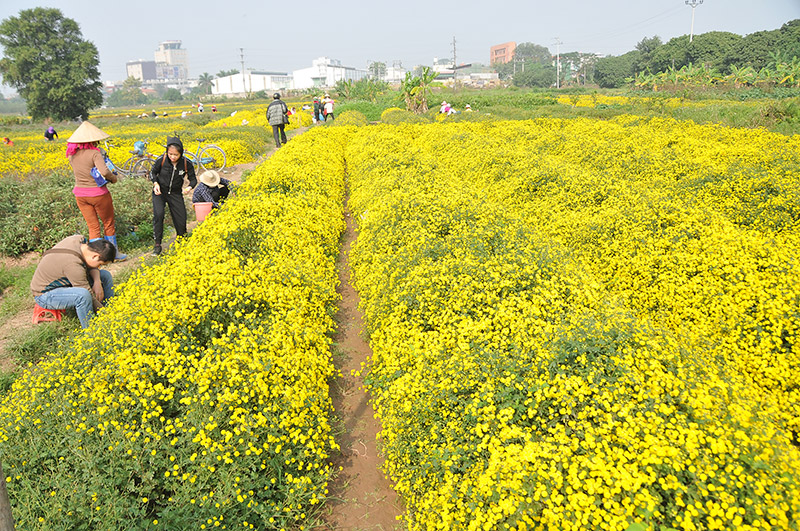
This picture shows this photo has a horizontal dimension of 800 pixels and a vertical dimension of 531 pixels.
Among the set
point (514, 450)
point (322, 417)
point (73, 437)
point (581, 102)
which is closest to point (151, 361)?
point (73, 437)

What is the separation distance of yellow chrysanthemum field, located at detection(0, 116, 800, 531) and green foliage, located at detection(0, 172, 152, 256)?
410 cm

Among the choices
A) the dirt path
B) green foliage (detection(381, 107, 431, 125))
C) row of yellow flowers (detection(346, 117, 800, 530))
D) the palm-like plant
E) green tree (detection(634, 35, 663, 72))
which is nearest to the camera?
row of yellow flowers (detection(346, 117, 800, 530))

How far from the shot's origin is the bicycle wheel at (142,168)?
1280 cm

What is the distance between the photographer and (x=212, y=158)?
47.8 ft

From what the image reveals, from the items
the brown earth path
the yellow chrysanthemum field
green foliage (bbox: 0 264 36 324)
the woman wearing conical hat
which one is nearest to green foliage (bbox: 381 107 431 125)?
the woman wearing conical hat

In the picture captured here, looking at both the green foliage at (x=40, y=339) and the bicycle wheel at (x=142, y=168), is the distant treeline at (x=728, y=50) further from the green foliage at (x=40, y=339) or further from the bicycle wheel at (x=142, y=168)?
the green foliage at (x=40, y=339)

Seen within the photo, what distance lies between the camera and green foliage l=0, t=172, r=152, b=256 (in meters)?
8.33

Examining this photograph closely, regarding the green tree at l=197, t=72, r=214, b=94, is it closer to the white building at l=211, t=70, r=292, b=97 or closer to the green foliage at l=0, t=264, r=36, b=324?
the white building at l=211, t=70, r=292, b=97

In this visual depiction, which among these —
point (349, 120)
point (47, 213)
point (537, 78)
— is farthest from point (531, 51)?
point (47, 213)

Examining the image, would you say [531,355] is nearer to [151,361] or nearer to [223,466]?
[223,466]

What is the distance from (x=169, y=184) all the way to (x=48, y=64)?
49.9 m

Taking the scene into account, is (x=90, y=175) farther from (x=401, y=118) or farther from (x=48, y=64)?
(x=48, y=64)

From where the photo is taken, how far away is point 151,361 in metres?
3.74

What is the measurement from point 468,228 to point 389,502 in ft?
11.9
